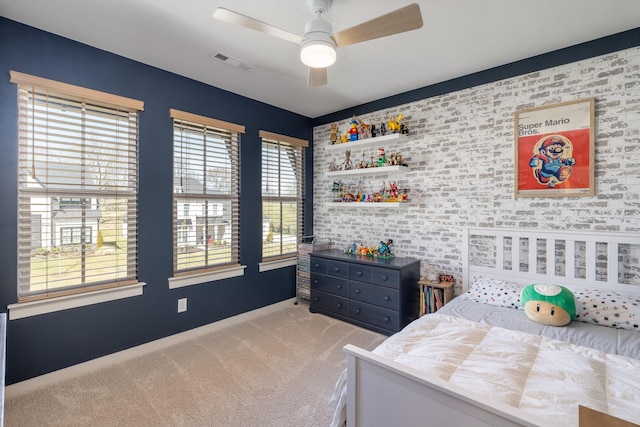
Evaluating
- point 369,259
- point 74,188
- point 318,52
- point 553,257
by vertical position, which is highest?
point 318,52

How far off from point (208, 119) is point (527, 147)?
125 inches

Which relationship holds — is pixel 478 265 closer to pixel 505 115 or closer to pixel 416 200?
pixel 416 200

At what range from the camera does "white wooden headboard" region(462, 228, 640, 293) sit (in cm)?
233

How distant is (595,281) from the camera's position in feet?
7.95

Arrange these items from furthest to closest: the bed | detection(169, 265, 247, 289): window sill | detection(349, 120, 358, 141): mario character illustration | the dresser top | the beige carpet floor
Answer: detection(349, 120, 358, 141): mario character illustration → the dresser top → detection(169, 265, 247, 289): window sill → the beige carpet floor → the bed

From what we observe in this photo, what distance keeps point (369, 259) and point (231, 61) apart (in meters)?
2.45

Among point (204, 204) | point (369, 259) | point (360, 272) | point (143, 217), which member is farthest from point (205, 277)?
point (369, 259)

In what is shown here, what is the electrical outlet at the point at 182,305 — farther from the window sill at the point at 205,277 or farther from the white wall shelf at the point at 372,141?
the white wall shelf at the point at 372,141

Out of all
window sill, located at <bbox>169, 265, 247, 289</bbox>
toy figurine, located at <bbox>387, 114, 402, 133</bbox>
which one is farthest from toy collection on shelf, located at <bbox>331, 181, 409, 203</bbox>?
window sill, located at <bbox>169, 265, 247, 289</bbox>

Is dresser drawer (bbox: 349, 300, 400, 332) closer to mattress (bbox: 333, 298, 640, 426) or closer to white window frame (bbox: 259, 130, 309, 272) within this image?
mattress (bbox: 333, 298, 640, 426)

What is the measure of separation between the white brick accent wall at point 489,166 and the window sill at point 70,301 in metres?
2.55

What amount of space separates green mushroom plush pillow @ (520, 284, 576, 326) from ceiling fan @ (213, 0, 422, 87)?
1.99 m

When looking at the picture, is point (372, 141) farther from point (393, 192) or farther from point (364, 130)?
point (393, 192)

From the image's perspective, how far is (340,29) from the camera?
2293 millimetres
